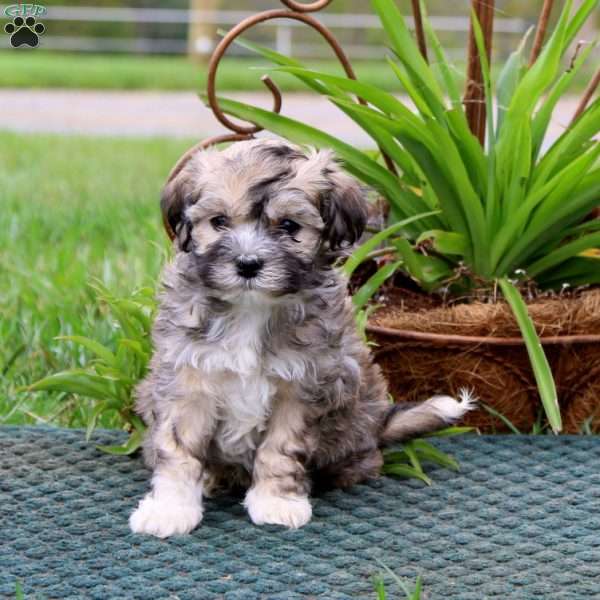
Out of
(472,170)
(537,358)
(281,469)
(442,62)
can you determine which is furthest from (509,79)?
(281,469)

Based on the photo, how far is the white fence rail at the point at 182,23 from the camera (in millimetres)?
22094

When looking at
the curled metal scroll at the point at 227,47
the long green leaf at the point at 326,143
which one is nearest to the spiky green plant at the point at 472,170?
the long green leaf at the point at 326,143

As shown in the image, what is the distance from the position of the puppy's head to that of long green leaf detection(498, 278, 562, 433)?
3.22 feet

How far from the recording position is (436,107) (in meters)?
4.61

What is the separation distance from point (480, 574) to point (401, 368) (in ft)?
4.61

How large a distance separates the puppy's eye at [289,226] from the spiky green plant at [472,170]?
1033 mm

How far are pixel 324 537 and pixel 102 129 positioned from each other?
10633 millimetres

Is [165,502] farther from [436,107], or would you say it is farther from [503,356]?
[436,107]

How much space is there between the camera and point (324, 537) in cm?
350

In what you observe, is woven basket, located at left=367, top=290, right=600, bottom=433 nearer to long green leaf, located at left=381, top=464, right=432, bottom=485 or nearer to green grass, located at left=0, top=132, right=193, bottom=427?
long green leaf, located at left=381, top=464, right=432, bottom=485

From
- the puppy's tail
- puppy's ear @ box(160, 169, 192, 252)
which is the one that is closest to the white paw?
the puppy's tail

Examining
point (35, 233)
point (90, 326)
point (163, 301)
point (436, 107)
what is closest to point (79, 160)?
point (35, 233)

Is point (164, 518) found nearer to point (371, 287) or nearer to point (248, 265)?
point (248, 265)

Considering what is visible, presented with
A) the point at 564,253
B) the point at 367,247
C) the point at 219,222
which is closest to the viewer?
the point at 219,222
